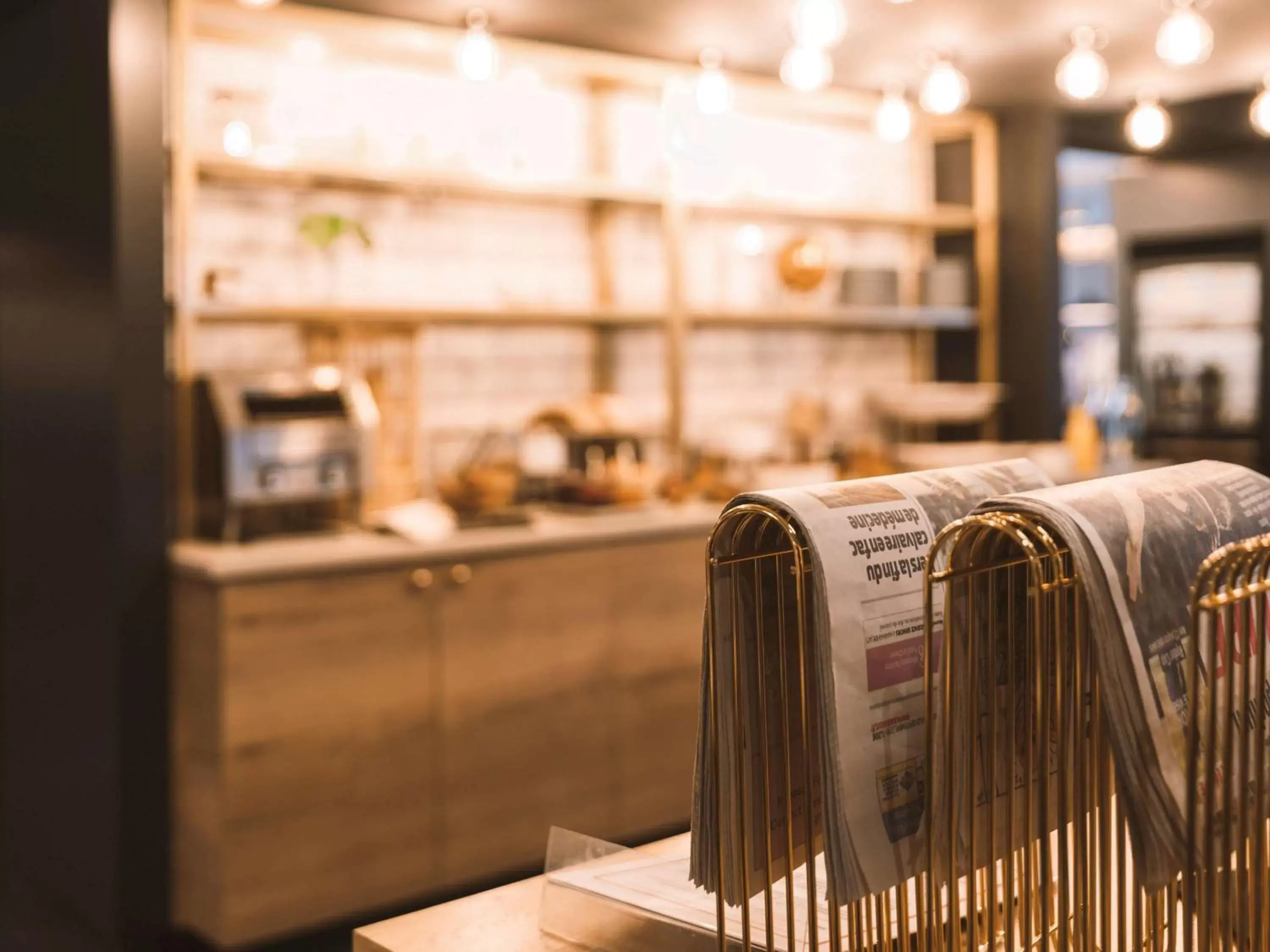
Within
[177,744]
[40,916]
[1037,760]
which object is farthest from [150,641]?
[1037,760]

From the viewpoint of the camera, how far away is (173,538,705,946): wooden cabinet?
129 inches

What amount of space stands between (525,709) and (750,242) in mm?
2064

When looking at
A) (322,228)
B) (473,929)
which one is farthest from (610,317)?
(473,929)

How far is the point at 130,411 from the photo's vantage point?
10.9ft

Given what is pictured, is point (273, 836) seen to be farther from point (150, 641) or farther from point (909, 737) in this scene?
point (909, 737)

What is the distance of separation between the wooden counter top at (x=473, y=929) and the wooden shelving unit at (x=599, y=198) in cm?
266

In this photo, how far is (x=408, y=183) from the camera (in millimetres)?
4020

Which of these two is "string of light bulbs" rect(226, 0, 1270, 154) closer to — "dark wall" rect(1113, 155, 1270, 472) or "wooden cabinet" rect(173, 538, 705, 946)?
"wooden cabinet" rect(173, 538, 705, 946)

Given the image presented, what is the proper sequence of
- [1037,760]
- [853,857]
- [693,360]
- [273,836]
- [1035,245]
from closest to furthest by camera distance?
[853,857], [1037,760], [273,836], [693,360], [1035,245]

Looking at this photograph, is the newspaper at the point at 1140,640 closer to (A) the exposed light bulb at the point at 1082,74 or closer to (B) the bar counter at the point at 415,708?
(B) the bar counter at the point at 415,708

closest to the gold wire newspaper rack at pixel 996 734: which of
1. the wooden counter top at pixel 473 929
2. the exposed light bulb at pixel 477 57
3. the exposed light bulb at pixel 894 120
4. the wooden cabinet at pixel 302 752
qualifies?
the wooden counter top at pixel 473 929

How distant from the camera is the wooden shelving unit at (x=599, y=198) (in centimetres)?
365

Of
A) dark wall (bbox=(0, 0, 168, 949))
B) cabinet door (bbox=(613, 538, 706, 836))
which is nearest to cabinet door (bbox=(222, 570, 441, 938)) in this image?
dark wall (bbox=(0, 0, 168, 949))

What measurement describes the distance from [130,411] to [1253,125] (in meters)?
4.45
